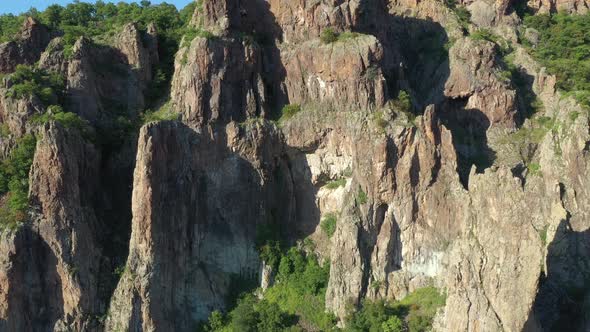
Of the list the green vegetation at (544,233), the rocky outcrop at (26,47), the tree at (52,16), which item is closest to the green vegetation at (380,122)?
the green vegetation at (544,233)

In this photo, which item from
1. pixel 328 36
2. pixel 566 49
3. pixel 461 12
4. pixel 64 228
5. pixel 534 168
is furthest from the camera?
pixel 461 12

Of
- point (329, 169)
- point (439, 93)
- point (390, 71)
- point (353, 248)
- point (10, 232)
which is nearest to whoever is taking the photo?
point (10, 232)

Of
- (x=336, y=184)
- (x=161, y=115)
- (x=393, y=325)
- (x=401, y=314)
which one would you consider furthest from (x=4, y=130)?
(x=401, y=314)

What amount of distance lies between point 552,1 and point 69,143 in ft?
173

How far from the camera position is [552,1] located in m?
92.1

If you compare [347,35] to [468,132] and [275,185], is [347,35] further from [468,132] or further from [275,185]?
[468,132]

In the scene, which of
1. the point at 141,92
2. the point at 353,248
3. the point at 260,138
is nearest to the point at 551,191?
the point at 353,248

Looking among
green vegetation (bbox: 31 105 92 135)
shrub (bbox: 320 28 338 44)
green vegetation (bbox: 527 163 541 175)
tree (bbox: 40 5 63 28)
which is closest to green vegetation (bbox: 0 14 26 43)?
tree (bbox: 40 5 63 28)

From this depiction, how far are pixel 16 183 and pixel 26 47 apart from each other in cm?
1409

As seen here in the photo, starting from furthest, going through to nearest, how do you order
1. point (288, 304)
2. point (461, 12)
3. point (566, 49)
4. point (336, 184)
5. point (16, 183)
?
point (461, 12) < point (566, 49) < point (336, 184) < point (288, 304) < point (16, 183)

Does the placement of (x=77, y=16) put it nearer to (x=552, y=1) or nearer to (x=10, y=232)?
(x=10, y=232)

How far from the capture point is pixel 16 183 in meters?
57.3

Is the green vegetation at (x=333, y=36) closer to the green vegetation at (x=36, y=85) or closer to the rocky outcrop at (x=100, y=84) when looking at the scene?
the rocky outcrop at (x=100, y=84)

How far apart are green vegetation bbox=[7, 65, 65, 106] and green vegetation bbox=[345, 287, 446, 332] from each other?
76.0ft
